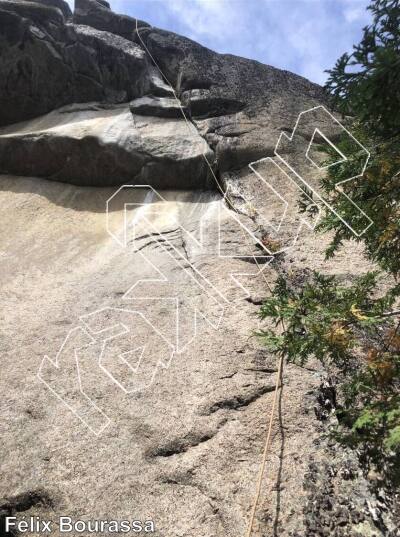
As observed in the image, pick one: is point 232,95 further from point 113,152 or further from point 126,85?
point 113,152

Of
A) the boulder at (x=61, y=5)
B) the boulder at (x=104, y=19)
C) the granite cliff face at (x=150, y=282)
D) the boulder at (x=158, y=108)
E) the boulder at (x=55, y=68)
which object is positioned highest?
the boulder at (x=61, y=5)

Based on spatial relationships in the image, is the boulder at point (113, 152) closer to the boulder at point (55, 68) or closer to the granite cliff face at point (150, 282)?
the granite cliff face at point (150, 282)

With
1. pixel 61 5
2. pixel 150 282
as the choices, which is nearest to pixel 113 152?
pixel 150 282

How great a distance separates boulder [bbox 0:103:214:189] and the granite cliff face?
0.19ft

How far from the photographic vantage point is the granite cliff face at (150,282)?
21.1ft

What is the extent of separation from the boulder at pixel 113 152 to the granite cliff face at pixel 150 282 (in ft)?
0.19

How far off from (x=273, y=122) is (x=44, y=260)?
894cm

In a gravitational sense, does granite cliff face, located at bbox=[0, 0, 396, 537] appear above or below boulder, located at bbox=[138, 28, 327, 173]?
below

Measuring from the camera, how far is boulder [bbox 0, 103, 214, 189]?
1498cm

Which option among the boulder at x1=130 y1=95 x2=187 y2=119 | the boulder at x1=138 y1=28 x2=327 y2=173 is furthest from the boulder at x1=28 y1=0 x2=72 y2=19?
the boulder at x1=130 y1=95 x2=187 y2=119

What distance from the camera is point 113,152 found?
15367mm

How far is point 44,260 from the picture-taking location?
12016mm

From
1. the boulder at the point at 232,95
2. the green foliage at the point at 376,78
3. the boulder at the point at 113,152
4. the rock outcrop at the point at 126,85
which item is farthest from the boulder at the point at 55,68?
the green foliage at the point at 376,78

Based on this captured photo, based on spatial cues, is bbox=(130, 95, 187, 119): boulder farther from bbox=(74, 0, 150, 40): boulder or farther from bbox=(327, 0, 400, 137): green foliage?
bbox=(327, 0, 400, 137): green foliage
